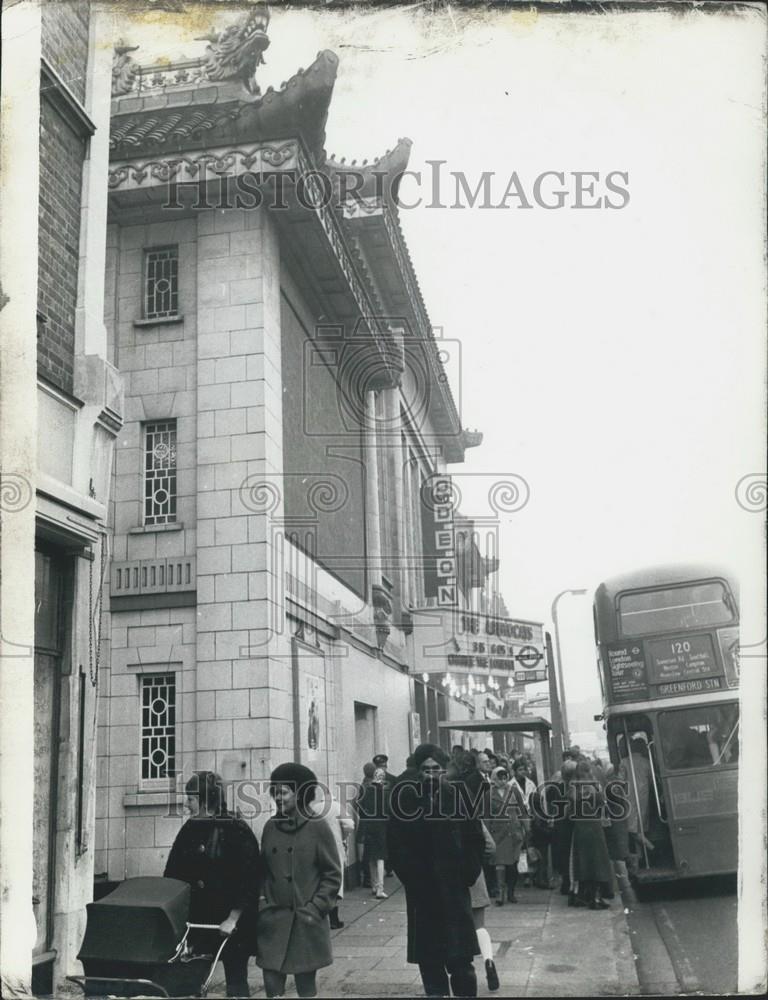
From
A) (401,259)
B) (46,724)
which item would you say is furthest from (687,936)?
(401,259)

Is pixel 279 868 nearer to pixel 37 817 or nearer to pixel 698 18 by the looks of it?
pixel 37 817

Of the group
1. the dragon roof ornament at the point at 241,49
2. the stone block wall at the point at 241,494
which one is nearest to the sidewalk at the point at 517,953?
the stone block wall at the point at 241,494

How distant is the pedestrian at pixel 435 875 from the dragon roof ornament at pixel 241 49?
5898mm

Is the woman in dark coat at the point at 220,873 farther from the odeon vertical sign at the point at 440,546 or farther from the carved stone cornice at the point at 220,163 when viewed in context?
the odeon vertical sign at the point at 440,546

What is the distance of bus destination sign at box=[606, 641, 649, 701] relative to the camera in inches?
521

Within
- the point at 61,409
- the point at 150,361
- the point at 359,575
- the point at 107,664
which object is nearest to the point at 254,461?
the point at 150,361

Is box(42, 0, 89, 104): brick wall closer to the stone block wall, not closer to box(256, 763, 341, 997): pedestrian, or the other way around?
the stone block wall

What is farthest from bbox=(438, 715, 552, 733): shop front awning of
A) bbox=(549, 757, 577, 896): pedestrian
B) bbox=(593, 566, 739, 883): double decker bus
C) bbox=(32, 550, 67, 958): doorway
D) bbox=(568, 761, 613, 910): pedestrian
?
bbox=(32, 550, 67, 958): doorway

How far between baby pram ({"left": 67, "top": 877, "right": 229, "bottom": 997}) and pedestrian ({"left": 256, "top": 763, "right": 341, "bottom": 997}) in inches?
21.2

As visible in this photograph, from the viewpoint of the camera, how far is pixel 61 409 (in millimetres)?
8672

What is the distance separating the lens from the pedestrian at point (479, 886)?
8.03m

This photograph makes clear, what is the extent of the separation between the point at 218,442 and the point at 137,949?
263 inches

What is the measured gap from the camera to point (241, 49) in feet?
32.6

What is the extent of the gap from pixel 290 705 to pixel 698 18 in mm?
8088
